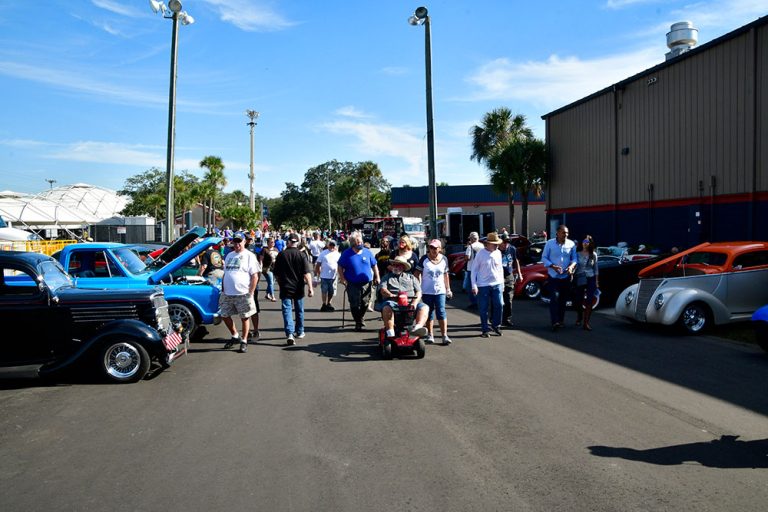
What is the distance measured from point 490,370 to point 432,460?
3462 mm

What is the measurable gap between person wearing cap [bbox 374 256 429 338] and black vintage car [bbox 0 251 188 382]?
3.09 m

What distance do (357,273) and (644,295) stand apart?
17.7ft

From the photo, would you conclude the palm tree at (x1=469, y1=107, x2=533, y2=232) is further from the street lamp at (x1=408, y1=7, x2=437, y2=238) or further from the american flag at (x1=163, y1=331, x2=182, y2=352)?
the american flag at (x1=163, y1=331, x2=182, y2=352)

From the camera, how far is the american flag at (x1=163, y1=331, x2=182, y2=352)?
805 cm

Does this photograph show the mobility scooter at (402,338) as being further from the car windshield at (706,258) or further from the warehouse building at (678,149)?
A: the warehouse building at (678,149)

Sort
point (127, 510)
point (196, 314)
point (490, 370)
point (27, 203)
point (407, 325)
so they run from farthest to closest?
1. point (27, 203)
2. point (196, 314)
3. point (407, 325)
4. point (490, 370)
5. point (127, 510)

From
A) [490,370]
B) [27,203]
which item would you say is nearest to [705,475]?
[490,370]

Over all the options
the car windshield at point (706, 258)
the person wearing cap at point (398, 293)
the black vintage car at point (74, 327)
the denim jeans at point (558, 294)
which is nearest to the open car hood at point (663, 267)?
the car windshield at point (706, 258)

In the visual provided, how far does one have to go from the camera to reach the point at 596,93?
2970 cm

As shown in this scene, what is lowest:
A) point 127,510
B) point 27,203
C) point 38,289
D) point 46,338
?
point 127,510

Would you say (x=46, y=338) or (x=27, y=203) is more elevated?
(x=27, y=203)

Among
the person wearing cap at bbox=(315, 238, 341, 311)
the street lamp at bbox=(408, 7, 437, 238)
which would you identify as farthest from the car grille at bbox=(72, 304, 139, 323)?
the street lamp at bbox=(408, 7, 437, 238)

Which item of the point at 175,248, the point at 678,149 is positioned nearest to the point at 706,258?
the point at 175,248

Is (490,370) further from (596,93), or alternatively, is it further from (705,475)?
(596,93)
